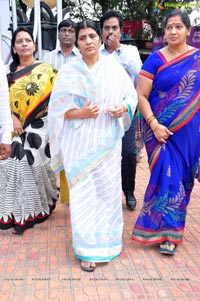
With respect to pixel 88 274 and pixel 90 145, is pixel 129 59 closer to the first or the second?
pixel 90 145

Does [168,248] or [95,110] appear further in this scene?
[168,248]

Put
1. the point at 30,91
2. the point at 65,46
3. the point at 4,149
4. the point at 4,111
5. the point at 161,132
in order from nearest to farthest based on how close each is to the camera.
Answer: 1. the point at 4,111
2. the point at 4,149
3. the point at 161,132
4. the point at 30,91
5. the point at 65,46

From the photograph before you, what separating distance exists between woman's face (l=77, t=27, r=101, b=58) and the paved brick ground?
1.58 meters

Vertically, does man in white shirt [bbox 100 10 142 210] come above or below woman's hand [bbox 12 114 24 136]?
above

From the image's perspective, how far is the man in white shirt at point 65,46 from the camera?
3893 millimetres

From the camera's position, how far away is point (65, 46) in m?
3.98

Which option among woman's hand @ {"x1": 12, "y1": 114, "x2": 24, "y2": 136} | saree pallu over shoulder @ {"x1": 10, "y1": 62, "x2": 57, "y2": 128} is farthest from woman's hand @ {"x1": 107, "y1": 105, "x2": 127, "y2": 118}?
woman's hand @ {"x1": 12, "y1": 114, "x2": 24, "y2": 136}

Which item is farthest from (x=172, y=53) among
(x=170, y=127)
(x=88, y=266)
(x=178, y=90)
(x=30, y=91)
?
(x=88, y=266)

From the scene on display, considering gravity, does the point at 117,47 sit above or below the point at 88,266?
above

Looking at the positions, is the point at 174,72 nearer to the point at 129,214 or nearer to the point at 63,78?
the point at 63,78

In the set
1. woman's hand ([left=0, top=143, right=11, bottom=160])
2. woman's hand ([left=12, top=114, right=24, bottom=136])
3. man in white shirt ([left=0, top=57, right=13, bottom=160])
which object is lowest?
woman's hand ([left=12, top=114, right=24, bottom=136])

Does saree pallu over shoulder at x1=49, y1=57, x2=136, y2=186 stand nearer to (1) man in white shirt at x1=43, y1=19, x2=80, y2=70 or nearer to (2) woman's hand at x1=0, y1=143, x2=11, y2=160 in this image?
(2) woman's hand at x1=0, y1=143, x2=11, y2=160

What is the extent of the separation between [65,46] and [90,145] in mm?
1737

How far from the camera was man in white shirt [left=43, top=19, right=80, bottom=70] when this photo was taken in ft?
12.8
